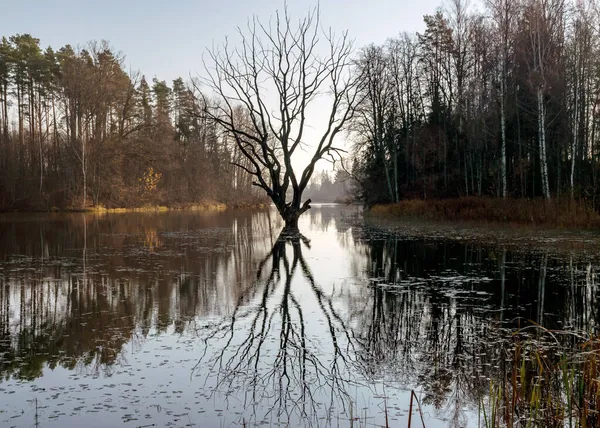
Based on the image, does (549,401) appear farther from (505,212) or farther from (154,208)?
(154,208)

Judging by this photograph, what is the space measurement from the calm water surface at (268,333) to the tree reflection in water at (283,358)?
2cm

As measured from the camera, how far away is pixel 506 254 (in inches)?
545

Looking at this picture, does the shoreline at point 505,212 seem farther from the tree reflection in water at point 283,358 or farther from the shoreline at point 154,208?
the shoreline at point 154,208

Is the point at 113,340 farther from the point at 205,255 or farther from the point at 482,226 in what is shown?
the point at 482,226

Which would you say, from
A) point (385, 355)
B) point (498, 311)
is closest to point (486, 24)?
point (498, 311)

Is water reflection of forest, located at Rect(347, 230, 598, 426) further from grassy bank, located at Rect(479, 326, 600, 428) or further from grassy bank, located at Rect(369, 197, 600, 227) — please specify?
grassy bank, located at Rect(369, 197, 600, 227)

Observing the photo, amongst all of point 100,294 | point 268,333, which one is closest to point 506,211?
point 100,294

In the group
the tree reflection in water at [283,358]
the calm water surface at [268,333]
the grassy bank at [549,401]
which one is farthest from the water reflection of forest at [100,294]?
the grassy bank at [549,401]

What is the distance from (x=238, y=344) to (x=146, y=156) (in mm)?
48104

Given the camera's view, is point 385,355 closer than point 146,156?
Yes

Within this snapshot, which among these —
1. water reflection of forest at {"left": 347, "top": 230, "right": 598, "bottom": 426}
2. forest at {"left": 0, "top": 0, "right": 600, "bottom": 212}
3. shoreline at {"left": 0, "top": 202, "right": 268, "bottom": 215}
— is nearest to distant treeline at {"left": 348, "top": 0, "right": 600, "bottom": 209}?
forest at {"left": 0, "top": 0, "right": 600, "bottom": 212}

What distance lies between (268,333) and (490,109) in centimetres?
2779

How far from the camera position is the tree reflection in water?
4270 millimetres

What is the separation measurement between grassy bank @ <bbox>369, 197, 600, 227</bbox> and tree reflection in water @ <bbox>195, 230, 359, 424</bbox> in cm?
1573
